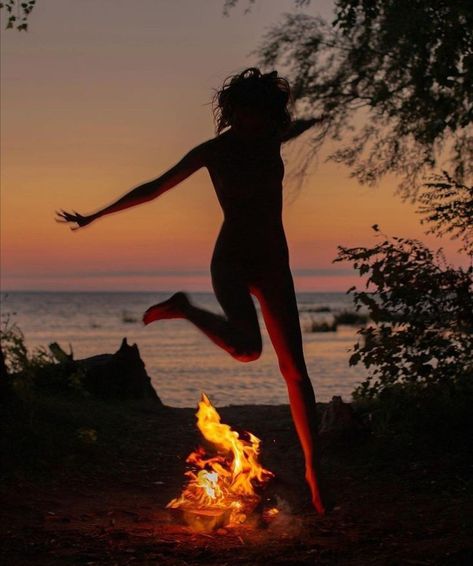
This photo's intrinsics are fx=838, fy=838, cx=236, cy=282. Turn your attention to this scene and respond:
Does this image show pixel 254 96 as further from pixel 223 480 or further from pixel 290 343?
pixel 223 480

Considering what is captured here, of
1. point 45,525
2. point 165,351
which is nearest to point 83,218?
point 45,525

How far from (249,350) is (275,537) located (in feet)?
4.21

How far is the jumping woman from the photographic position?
5168 mm

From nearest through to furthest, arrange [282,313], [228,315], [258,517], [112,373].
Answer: [228,315]
[282,313]
[258,517]
[112,373]

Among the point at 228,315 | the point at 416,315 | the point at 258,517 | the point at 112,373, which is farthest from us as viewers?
the point at 112,373

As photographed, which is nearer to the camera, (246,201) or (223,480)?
(246,201)

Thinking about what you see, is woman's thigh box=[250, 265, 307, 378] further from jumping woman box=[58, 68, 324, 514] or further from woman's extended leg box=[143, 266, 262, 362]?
woman's extended leg box=[143, 266, 262, 362]

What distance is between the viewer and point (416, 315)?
812 cm

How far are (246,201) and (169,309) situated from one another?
0.84 metres

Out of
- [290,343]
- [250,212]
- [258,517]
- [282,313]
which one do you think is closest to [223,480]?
[258,517]

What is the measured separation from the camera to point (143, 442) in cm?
920

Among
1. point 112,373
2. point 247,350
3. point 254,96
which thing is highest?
point 254,96

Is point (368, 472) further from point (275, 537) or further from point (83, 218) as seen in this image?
point (83, 218)

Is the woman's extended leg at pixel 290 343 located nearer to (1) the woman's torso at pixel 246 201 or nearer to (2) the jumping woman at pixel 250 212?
(2) the jumping woman at pixel 250 212
